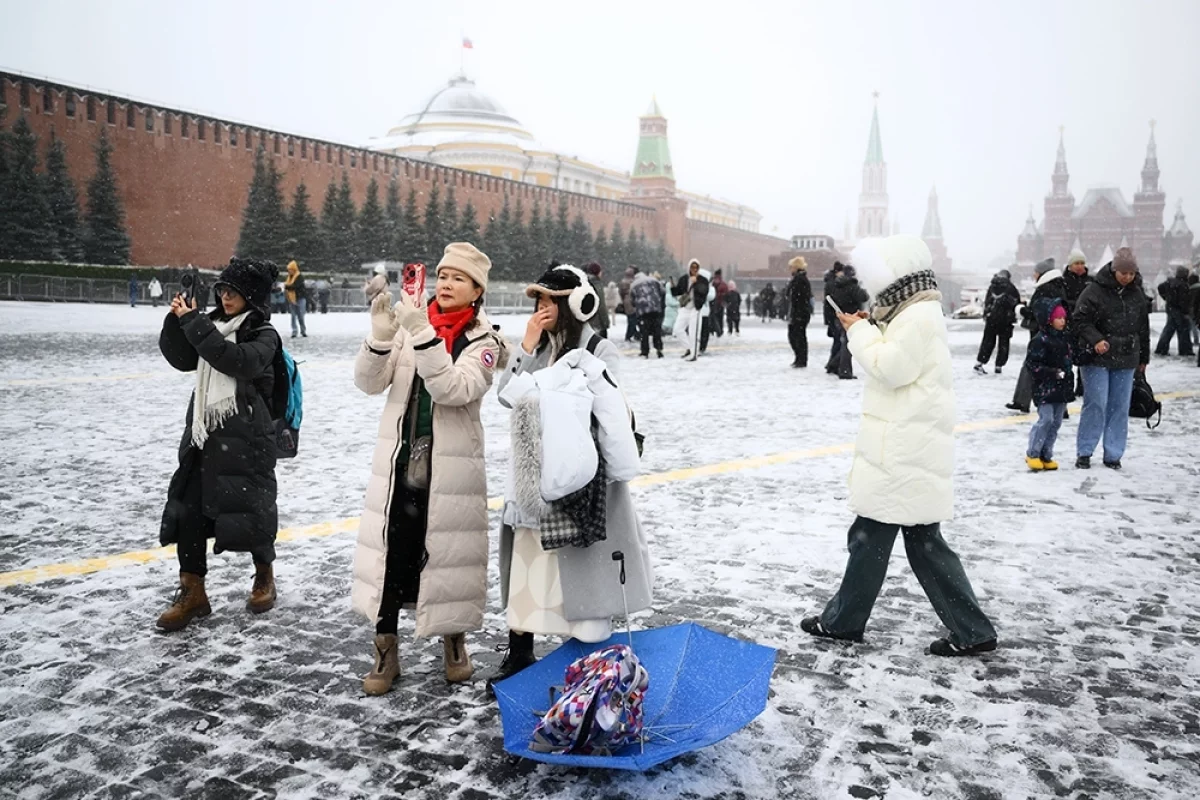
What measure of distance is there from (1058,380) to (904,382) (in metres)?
3.98

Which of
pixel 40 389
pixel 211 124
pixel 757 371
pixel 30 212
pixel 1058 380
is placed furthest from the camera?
pixel 211 124

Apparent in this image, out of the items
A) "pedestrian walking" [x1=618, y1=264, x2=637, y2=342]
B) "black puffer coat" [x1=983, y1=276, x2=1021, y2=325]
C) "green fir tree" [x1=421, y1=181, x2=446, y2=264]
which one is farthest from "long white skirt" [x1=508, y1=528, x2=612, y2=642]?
"green fir tree" [x1=421, y1=181, x2=446, y2=264]

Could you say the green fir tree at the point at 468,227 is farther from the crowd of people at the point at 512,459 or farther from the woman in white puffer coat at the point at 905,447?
the woman in white puffer coat at the point at 905,447

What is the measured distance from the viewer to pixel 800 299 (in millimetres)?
13625

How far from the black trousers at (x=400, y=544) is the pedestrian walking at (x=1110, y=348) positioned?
517 cm

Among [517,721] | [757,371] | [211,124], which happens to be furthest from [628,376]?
[211,124]

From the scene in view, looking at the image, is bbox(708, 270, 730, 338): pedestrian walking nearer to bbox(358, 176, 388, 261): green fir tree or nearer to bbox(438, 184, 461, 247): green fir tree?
bbox(358, 176, 388, 261): green fir tree

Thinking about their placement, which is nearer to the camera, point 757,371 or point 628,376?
point 628,376

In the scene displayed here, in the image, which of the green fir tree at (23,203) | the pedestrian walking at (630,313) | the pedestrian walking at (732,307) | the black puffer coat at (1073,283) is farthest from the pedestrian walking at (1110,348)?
the green fir tree at (23,203)

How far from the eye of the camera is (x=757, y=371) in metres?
14.1

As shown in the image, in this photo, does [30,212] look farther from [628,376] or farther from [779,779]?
[779,779]

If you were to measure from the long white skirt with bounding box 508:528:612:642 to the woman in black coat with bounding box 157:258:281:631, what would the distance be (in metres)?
1.28

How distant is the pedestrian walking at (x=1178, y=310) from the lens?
1558 centimetres

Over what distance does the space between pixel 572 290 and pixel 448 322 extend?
49 cm
